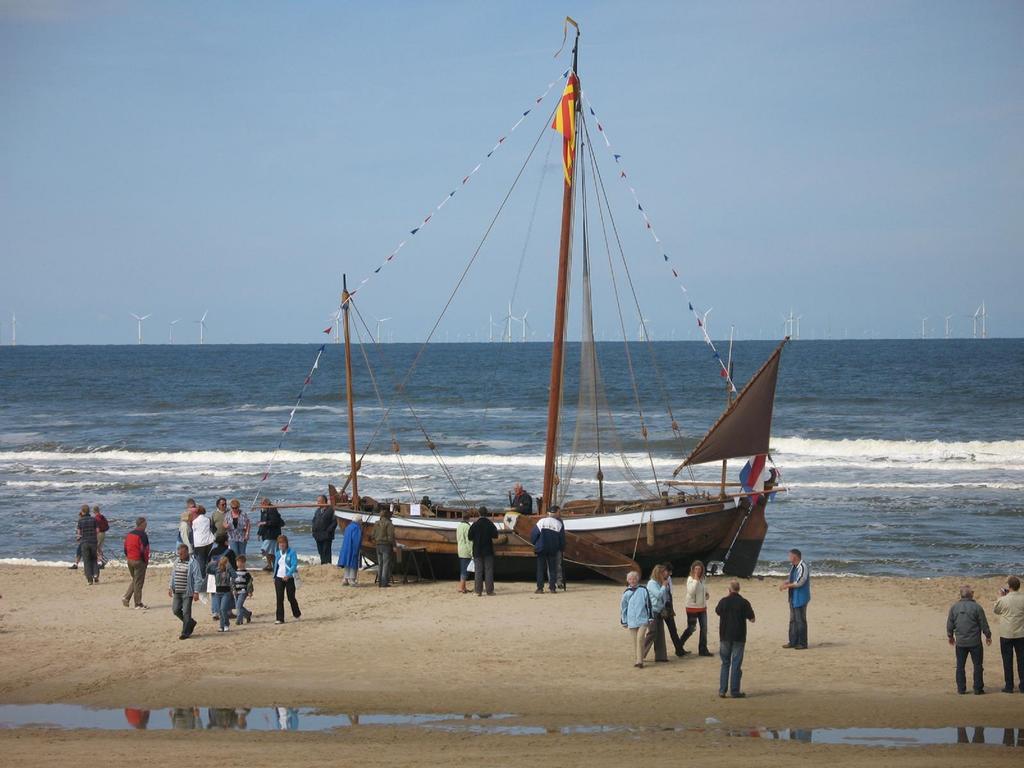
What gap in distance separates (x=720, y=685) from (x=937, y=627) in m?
5.07

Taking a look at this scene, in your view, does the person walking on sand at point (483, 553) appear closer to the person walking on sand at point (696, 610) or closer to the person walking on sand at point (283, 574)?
the person walking on sand at point (283, 574)

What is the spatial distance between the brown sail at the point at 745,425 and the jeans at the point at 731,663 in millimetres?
7833

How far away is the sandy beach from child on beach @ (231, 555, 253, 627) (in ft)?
0.97

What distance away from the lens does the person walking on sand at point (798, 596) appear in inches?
605

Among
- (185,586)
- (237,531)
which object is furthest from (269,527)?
(185,586)

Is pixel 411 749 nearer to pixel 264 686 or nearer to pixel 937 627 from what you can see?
pixel 264 686

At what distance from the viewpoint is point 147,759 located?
445 inches

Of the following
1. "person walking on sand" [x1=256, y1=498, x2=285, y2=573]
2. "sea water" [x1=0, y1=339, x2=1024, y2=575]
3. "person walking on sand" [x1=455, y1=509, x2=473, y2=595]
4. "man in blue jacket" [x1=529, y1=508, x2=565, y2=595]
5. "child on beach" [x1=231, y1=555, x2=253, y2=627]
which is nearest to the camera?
"child on beach" [x1=231, y1=555, x2=253, y2=627]

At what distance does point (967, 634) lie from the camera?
13.4 metres

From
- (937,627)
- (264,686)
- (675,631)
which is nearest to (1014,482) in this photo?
(937,627)

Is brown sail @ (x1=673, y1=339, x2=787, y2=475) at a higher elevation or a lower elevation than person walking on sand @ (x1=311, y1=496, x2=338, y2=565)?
higher

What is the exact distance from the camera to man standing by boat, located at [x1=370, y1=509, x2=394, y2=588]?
Answer: 20516 millimetres

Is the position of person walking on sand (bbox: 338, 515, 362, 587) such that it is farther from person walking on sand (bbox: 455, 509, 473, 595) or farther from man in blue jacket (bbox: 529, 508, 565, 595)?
man in blue jacket (bbox: 529, 508, 565, 595)

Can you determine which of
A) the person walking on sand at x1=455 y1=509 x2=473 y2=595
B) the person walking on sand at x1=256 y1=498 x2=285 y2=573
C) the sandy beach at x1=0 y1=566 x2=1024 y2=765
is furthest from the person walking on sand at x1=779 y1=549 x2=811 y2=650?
the person walking on sand at x1=256 y1=498 x2=285 y2=573
